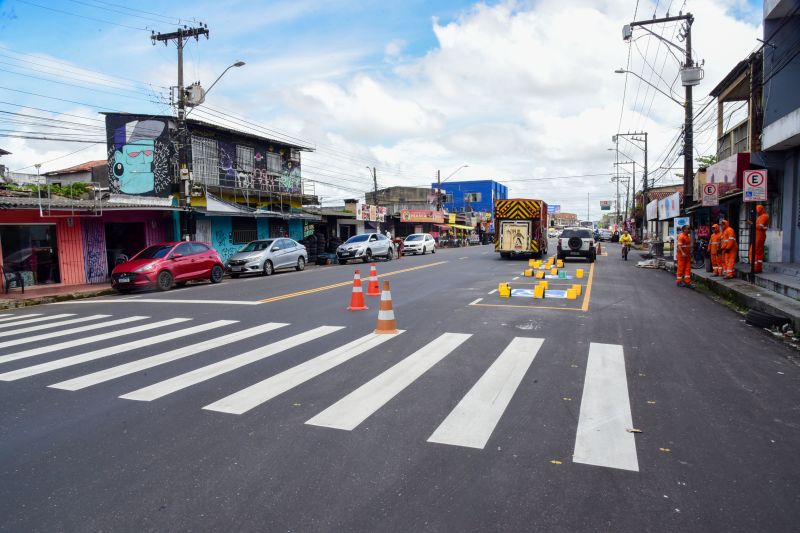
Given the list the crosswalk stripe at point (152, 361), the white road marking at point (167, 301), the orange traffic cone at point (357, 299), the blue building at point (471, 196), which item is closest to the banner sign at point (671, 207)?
the orange traffic cone at point (357, 299)

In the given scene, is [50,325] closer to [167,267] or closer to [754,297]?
[167,267]

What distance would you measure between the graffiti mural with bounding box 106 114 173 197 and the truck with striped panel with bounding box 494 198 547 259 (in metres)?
17.1

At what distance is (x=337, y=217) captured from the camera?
38844mm

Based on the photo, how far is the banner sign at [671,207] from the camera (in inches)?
996

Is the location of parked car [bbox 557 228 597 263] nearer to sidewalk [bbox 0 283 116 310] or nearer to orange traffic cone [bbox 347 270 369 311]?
orange traffic cone [bbox 347 270 369 311]

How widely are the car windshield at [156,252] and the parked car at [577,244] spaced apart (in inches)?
722

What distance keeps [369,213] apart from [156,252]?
24652mm

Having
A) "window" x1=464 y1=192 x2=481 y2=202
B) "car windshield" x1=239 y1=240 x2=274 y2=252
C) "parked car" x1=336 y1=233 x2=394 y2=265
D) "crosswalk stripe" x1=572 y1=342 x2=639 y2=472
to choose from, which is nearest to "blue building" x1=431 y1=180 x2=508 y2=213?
"window" x1=464 y1=192 x2=481 y2=202

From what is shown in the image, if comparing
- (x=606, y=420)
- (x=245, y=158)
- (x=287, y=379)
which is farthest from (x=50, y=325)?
(x=245, y=158)

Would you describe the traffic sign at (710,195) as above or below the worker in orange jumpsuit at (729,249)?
above

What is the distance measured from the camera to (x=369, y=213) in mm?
41312

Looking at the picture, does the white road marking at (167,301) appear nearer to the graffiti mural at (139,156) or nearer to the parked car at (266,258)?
the parked car at (266,258)

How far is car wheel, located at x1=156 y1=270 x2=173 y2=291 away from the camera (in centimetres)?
1678

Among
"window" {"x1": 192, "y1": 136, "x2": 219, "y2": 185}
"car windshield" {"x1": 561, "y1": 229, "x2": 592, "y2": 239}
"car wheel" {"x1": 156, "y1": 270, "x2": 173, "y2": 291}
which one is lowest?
"car wheel" {"x1": 156, "y1": 270, "x2": 173, "y2": 291}
